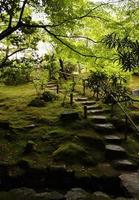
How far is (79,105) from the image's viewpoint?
14.9m

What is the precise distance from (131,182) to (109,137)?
3071 millimetres

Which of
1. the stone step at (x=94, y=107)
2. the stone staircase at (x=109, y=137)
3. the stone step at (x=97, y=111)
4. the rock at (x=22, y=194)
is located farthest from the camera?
the stone step at (x=94, y=107)

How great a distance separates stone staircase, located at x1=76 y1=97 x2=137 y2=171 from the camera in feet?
→ 31.9

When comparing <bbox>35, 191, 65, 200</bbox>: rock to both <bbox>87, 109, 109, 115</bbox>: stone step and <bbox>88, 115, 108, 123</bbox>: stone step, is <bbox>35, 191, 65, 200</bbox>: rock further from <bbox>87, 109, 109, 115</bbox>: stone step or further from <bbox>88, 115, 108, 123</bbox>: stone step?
<bbox>87, 109, 109, 115</bbox>: stone step

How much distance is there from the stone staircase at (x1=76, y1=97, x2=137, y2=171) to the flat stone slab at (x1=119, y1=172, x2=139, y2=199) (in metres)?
0.57

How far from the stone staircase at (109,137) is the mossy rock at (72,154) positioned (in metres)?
0.76

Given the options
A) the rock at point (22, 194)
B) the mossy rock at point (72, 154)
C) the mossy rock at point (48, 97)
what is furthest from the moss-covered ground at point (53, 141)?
the rock at point (22, 194)

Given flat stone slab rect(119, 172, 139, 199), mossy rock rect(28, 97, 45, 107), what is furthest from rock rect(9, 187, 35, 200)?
mossy rock rect(28, 97, 45, 107)

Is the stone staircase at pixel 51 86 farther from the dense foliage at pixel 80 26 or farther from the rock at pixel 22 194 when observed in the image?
the rock at pixel 22 194

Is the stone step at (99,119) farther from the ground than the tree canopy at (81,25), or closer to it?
closer to it

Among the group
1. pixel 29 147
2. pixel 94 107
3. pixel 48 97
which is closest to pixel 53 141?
pixel 29 147

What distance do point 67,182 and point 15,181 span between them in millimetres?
1417

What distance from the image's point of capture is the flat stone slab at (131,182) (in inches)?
306

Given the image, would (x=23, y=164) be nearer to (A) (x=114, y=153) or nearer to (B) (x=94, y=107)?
(A) (x=114, y=153)
